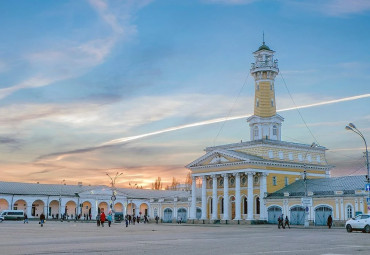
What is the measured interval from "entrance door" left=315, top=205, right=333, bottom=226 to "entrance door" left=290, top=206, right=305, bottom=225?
2.29 meters

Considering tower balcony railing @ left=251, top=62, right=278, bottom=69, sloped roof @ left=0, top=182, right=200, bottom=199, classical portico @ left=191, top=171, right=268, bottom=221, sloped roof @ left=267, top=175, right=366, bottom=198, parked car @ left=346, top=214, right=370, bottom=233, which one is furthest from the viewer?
sloped roof @ left=0, top=182, right=200, bottom=199

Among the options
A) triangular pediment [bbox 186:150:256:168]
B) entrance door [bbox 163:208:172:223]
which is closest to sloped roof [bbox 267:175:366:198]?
triangular pediment [bbox 186:150:256:168]

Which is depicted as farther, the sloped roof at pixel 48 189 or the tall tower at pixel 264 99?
the sloped roof at pixel 48 189

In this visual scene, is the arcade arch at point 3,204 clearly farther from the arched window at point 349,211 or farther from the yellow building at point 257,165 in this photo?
the arched window at point 349,211

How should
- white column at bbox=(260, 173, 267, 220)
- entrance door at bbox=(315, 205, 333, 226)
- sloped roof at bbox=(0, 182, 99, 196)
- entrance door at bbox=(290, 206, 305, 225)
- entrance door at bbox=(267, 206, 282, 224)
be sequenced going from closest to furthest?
1. entrance door at bbox=(315, 205, 333, 226)
2. entrance door at bbox=(290, 206, 305, 225)
3. entrance door at bbox=(267, 206, 282, 224)
4. white column at bbox=(260, 173, 267, 220)
5. sloped roof at bbox=(0, 182, 99, 196)

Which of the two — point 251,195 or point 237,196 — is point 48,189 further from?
point 251,195

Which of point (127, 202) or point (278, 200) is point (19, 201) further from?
point (278, 200)

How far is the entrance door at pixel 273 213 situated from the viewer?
73500mm

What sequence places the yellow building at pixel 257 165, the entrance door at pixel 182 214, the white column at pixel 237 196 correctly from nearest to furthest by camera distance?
the yellow building at pixel 257 165 → the white column at pixel 237 196 → the entrance door at pixel 182 214

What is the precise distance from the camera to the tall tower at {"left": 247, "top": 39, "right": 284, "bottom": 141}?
84.1 m

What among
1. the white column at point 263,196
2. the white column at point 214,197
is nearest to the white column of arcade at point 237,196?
the white column at point 263,196

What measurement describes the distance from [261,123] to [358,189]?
23447mm

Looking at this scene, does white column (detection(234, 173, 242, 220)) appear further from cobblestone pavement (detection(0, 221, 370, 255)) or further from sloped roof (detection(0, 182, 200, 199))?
cobblestone pavement (detection(0, 221, 370, 255))

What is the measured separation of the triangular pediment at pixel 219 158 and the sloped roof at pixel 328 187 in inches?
276
